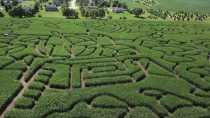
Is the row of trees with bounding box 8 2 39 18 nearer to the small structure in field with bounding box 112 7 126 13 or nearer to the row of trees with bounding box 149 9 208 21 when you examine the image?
the small structure in field with bounding box 112 7 126 13

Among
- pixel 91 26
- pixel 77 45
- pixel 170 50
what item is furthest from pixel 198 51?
pixel 91 26

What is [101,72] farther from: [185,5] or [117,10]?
[185,5]

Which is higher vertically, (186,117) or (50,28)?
(50,28)

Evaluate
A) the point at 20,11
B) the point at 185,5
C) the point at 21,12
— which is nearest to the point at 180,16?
the point at 185,5

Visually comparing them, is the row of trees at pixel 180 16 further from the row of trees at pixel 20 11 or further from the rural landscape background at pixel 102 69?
the row of trees at pixel 20 11

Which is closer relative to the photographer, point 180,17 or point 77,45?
point 77,45

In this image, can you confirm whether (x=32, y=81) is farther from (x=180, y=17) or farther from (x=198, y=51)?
(x=180, y=17)

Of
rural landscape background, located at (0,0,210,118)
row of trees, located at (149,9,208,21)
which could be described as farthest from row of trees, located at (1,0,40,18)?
row of trees, located at (149,9,208,21)

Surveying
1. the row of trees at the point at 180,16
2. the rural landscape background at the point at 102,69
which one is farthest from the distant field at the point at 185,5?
the rural landscape background at the point at 102,69
